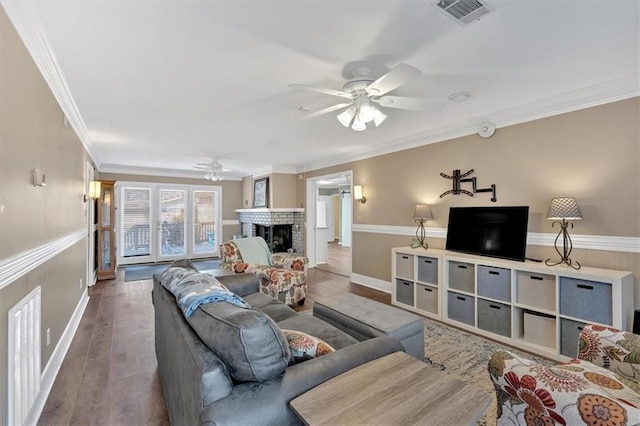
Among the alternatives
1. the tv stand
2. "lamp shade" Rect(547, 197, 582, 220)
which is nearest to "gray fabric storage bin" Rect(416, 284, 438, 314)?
the tv stand

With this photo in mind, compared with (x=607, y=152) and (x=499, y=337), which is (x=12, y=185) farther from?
(x=607, y=152)

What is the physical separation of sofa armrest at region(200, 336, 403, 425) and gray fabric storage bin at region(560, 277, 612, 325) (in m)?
2.19

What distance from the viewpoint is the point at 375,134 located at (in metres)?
4.13

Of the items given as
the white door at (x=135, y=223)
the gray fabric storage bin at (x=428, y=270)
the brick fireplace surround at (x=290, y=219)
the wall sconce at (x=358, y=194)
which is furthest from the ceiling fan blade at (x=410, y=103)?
the white door at (x=135, y=223)

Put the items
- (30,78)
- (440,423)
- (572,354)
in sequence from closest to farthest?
(440,423), (30,78), (572,354)

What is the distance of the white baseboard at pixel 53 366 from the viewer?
6.01 ft

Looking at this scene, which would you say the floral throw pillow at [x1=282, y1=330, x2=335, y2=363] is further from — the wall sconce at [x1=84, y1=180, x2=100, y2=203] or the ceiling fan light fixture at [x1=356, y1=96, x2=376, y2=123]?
the wall sconce at [x1=84, y1=180, x2=100, y2=203]

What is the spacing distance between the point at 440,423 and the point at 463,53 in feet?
7.08

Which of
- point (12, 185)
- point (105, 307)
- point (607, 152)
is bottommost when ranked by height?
point (105, 307)

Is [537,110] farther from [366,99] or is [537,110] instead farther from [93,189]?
[93,189]

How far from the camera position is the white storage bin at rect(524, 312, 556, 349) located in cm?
261

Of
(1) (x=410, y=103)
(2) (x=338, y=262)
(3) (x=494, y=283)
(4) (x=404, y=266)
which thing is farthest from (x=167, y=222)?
(3) (x=494, y=283)

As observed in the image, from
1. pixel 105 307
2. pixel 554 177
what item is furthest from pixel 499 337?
pixel 105 307

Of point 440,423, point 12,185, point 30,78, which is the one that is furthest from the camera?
point 30,78
